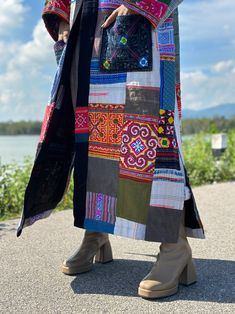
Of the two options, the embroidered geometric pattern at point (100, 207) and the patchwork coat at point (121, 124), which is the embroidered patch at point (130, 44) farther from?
the embroidered geometric pattern at point (100, 207)

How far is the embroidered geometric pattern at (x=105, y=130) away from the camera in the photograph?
8.86 feet

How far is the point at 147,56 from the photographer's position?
8.57 ft

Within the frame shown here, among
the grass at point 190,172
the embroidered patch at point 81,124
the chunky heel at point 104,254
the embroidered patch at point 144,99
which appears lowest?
the chunky heel at point 104,254

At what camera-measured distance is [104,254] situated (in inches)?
129

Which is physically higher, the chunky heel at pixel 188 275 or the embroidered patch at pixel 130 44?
the embroidered patch at pixel 130 44

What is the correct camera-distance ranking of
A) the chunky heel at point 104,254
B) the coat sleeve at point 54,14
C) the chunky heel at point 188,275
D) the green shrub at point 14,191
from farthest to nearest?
the green shrub at point 14,191, the chunky heel at point 104,254, the coat sleeve at point 54,14, the chunky heel at point 188,275

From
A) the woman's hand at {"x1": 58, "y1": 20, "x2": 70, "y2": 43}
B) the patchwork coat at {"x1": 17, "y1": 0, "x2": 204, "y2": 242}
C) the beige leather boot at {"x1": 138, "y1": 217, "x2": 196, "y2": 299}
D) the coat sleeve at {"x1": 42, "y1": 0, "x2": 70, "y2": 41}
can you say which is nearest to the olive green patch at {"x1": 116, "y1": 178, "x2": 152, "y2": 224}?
the patchwork coat at {"x1": 17, "y1": 0, "x2": 204, "y2": 242}

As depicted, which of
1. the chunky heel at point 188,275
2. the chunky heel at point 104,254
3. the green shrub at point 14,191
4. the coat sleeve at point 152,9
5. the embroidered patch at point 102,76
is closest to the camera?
the coat sleeve at point 152,9

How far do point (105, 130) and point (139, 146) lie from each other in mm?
220

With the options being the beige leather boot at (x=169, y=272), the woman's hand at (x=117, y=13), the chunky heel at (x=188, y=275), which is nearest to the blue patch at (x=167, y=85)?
the woman's hand at (x=117, y=13)

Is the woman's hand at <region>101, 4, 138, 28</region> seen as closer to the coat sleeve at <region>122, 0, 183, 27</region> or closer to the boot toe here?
the coat sleeve at <region>122, 0, 183, 27</region>

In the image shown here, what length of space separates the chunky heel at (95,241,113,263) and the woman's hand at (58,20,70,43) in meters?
1.21

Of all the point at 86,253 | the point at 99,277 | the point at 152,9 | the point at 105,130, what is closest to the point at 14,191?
the point at 86,253

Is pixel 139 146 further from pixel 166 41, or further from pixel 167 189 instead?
pixel 166 41
